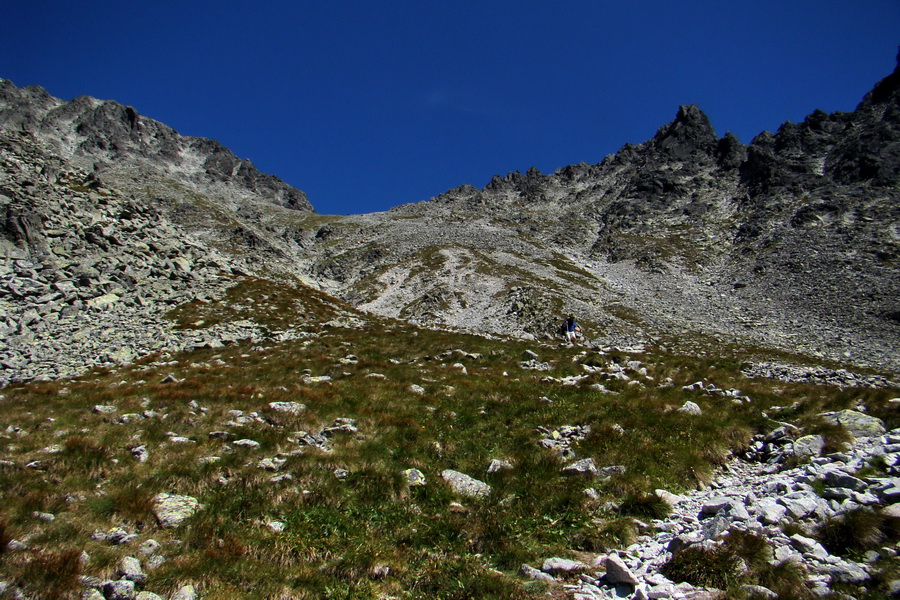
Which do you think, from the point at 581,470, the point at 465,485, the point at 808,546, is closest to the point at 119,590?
the point at 465,485

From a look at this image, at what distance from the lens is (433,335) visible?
112ft

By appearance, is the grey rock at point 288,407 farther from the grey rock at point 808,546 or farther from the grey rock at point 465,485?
the grey rock at point 808,546

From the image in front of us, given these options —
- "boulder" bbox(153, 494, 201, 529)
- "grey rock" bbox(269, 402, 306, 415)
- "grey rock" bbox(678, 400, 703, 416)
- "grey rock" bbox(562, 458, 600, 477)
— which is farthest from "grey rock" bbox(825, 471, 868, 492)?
"grey rock" bbox(269, 402, 306, 415)

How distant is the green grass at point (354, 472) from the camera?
6.52 metres

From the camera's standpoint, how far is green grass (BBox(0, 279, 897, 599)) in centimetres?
652

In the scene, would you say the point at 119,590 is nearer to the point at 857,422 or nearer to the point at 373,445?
the point at 373,445

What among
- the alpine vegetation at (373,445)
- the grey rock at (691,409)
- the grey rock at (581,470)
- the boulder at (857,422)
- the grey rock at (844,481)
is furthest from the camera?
the grey rock at (691,409)

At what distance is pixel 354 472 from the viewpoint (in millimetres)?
9914

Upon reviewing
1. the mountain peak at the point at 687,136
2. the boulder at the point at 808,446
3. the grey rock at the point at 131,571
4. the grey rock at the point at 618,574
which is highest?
the mountain peak at the point at 687,136

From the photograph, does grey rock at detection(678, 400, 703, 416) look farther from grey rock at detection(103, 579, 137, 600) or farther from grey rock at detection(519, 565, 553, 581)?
grey rock at detection(103, 579, 137, 600)

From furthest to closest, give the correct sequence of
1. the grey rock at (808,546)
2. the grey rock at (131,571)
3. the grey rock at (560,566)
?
the grey rock at (560,566)
the grey rock at (808,546)
the grey rock at (131,571)

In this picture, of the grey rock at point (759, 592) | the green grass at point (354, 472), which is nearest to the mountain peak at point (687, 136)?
the green grass at point (354, 472)

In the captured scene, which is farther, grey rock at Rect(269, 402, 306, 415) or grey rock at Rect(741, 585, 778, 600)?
grey rock at Rect(269, 402, 306, 415)

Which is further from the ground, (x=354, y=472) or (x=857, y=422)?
(x=857, y=422)
